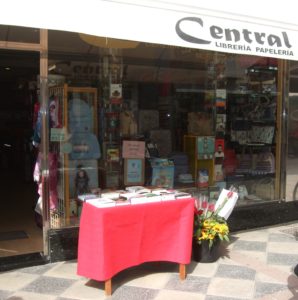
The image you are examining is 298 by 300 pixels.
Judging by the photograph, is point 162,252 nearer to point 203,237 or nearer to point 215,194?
point 203,237

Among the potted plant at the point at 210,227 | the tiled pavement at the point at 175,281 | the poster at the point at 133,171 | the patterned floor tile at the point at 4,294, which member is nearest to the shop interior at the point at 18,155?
the tiled pavement at the point at 175,281

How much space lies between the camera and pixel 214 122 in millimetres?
6285

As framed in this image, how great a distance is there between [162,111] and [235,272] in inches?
100

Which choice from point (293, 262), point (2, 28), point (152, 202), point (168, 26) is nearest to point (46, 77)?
point (2, 28)

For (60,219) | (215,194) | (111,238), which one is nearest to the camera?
(111,238)

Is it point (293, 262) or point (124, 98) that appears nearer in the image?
point (293, 262)

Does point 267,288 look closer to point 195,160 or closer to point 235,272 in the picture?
point 235,272

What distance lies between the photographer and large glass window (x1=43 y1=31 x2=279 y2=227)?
5.18 metres

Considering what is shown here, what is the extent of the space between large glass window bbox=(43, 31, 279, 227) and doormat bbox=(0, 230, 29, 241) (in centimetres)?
85

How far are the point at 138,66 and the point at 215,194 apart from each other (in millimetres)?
1938

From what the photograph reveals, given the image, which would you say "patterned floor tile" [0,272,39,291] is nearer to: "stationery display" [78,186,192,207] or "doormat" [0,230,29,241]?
"stationery display" [78,186,192,207]

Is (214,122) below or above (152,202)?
above

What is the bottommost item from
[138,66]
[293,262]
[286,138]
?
[293,262]

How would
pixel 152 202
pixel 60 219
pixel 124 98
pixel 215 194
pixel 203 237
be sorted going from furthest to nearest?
pixel 215 194 → pixel 124 98 → pixel 60 219 → pixel 203 237 → pixel 152 202
